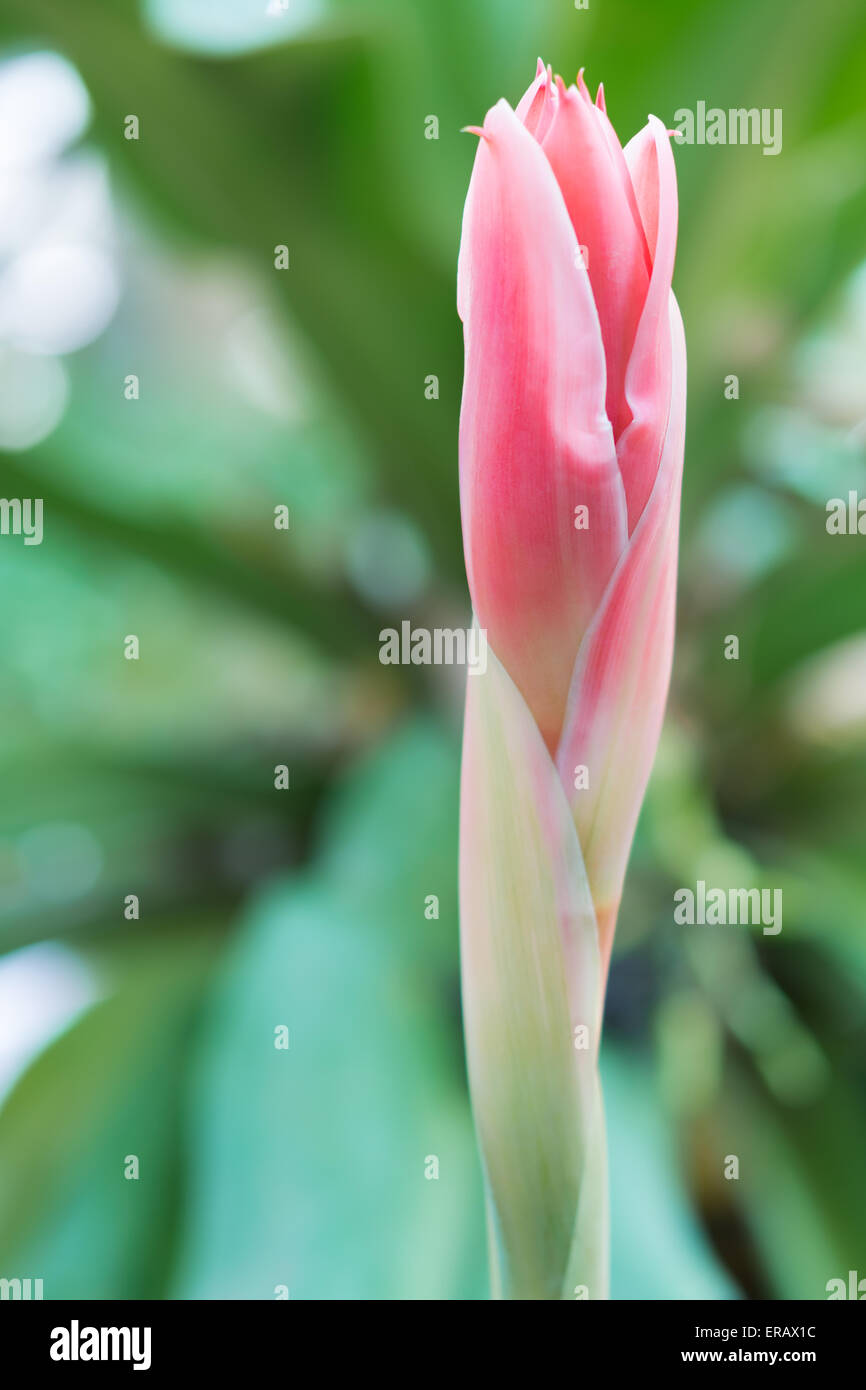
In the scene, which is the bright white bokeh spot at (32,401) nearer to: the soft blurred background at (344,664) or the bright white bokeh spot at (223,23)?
the soft blurred background at (344,664)

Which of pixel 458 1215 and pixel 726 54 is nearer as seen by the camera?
pixel 458 1215

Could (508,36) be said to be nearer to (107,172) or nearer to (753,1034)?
(107,172)

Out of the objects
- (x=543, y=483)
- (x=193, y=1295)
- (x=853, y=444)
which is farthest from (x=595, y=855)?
(x=853, y=444)

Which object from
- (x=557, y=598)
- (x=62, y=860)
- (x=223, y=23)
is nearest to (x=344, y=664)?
(x=62, y=860)

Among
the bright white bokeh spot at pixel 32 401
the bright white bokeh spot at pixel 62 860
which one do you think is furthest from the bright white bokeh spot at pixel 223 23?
the bright white bokeh spot at pixel 62 860

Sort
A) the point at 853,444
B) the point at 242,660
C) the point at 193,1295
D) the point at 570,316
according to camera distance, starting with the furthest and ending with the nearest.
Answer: the point at 242,660 < the point at 853,444 < the point at 193,1295 < the point at 570,316

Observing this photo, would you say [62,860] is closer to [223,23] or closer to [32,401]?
[32,401]

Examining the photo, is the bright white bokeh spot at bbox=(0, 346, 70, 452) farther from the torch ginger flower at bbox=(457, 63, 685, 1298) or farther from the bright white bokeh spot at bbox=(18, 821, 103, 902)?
the torch ginger flower at bbox=(457, 63, 685, 1298)
